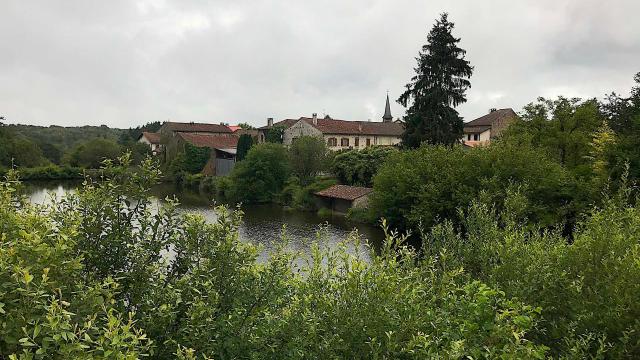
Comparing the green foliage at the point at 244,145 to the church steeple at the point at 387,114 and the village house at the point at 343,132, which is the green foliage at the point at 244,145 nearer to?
the village house at the point at 343,132

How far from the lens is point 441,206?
24984 millimetres

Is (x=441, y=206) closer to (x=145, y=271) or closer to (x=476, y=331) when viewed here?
(x=476, y=331)

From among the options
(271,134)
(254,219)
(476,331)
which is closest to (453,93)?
(254,219)

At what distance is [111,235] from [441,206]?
837 inches

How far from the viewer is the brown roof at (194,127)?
88006mm

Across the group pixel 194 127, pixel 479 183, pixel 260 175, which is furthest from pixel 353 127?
pixel 479 183

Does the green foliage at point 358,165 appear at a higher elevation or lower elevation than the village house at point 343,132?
lower

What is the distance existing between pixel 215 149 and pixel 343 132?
20.7 meters

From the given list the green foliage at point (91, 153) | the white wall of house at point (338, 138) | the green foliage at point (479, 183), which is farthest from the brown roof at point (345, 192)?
the green foliage at point (91, 153)

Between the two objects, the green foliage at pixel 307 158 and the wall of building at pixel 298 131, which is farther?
the wall of building at pixel 298 131

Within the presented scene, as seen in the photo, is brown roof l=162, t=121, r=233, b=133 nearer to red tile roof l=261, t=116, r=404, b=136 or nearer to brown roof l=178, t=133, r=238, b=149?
brown roof l=178, t=133, r=238, b=149

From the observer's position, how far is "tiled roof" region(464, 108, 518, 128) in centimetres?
6731

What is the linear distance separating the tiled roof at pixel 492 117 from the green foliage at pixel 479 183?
43.0 metres

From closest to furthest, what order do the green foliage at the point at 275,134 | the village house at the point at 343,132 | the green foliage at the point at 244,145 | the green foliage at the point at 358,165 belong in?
the green foliage at the point at 358,165 → the green foliage at the point at 244,145 → the village house at the point at 343,132 → the green foliage at the point at 275,134
